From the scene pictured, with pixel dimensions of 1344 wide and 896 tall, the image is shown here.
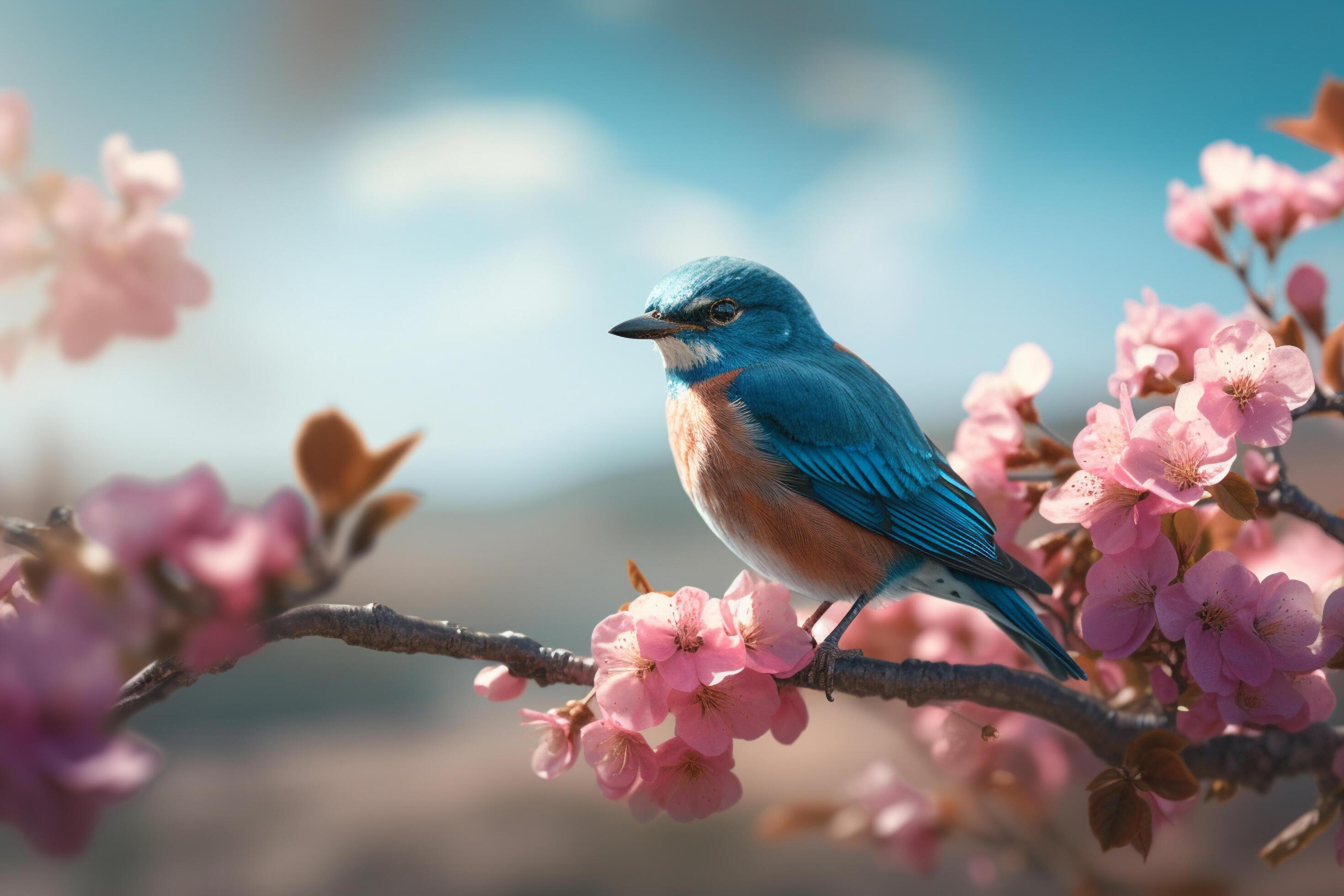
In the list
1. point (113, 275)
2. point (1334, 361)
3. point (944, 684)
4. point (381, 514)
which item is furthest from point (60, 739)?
point (1334, 361)

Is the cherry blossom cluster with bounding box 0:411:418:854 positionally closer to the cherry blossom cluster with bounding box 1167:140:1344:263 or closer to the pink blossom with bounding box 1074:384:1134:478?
the pink blossom with bounding box 1074:384:1134:478

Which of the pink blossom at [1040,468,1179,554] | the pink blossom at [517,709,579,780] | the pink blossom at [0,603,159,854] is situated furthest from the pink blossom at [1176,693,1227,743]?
the pink blossom at [0,603,159,854]

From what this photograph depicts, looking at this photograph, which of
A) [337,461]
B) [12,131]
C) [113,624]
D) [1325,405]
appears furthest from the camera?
[1325,405]

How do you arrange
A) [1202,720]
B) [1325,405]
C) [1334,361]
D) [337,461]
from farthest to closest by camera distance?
[1334,361] < [1325,405] < [1202,720] < [337,461]

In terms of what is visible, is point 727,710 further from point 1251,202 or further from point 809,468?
point 1251,202

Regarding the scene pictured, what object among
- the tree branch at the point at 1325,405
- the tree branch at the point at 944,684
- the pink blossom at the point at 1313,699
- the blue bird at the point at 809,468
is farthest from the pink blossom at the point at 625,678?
the tree branch at the point at 1325,405

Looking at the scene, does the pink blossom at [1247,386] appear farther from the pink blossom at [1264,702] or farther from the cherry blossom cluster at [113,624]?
the cherry blossom cluster at [113,624]

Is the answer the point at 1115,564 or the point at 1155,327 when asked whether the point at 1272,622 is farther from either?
the point at 1155,327

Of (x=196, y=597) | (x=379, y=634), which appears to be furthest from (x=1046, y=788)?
(x=196, y=597)
